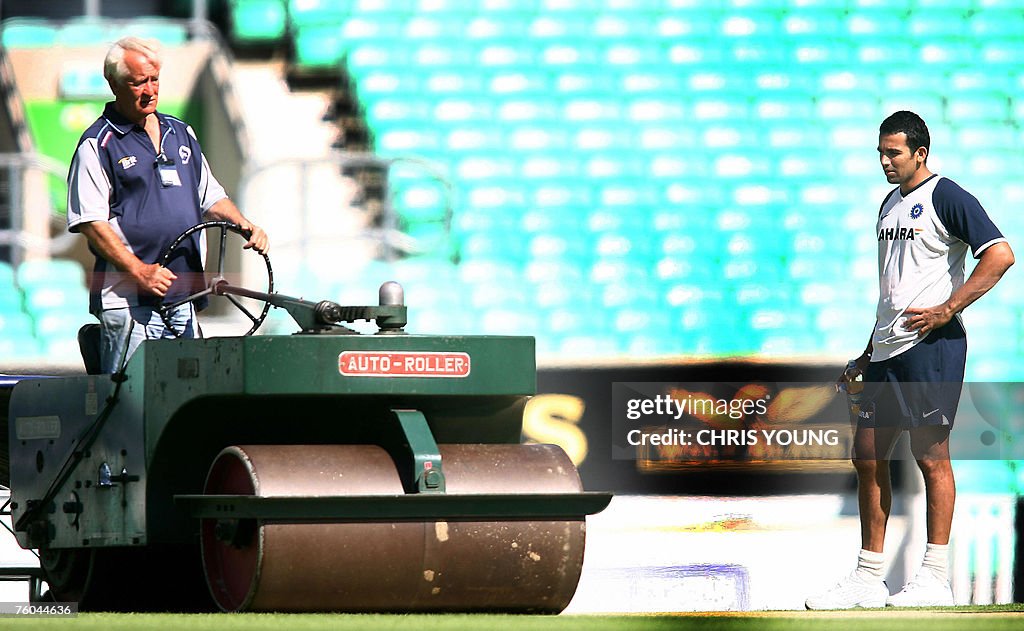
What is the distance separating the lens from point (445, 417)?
501 centimetres

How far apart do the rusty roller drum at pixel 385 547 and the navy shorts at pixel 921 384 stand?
6.07ft

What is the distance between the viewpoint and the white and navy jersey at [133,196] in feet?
17.2

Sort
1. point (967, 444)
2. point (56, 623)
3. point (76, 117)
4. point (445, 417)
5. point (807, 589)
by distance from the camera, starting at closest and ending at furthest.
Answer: point (56, 623) < point (445, 417) < point (807, 589) < point (967, 444) < point (76, 117)

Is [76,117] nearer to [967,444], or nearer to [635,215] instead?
[635,215]

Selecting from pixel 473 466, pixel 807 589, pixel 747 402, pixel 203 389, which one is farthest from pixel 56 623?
pixel 747 402

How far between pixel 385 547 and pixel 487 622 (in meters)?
0.32

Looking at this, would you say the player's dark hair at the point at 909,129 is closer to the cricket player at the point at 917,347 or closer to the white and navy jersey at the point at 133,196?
the cricket player at the point at 917,347

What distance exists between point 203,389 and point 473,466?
702 millimetres

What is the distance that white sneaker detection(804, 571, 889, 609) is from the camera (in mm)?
6355

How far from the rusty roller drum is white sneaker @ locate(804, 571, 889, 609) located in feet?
5.57

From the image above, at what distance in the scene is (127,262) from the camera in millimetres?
5137

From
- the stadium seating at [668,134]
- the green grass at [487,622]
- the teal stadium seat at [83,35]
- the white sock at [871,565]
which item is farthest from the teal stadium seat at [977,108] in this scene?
the green grass at [487,622]

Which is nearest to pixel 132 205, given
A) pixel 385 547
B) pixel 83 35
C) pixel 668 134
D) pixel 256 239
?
pixel 256 239

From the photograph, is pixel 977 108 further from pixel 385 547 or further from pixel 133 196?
pixel 385 547
